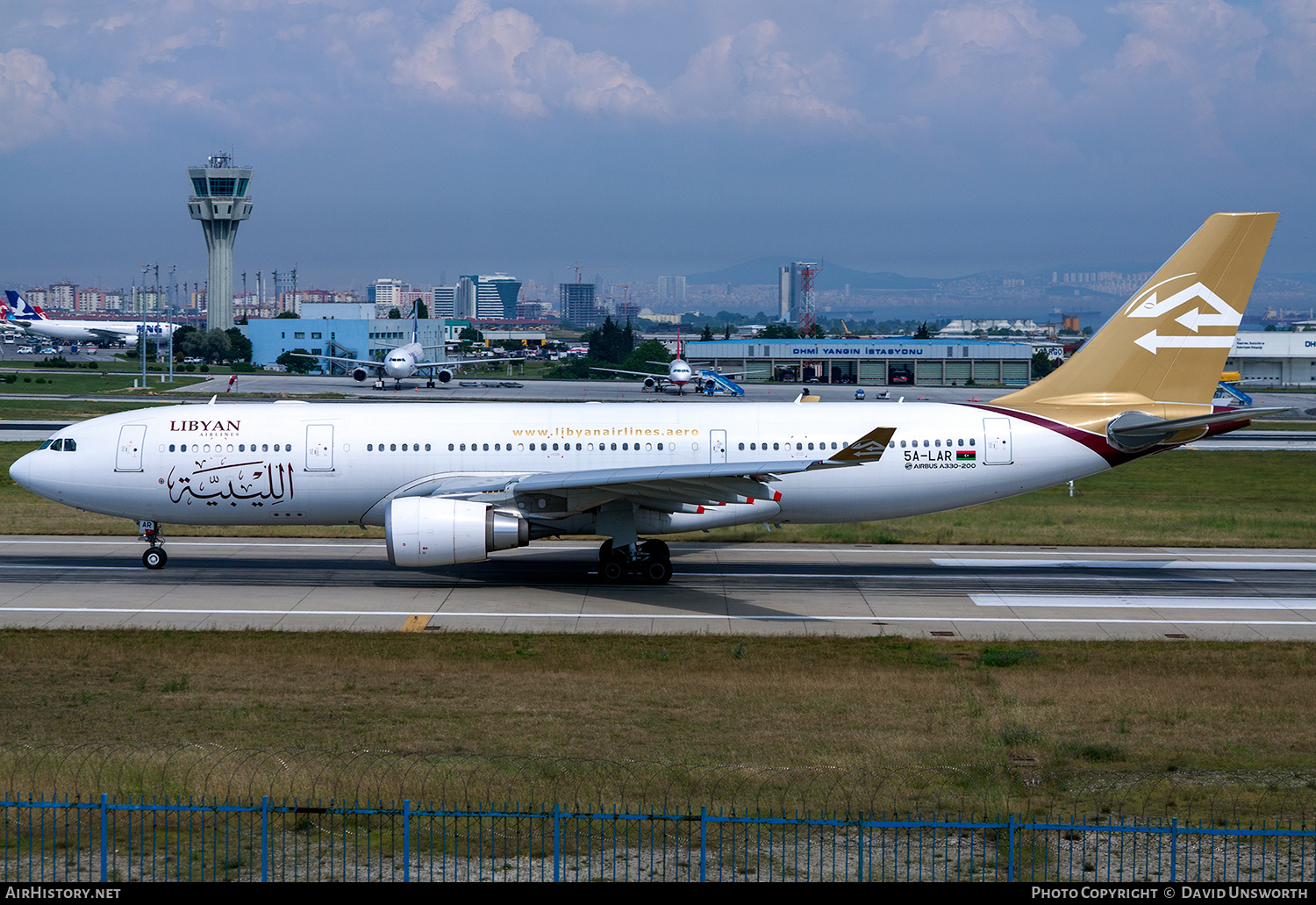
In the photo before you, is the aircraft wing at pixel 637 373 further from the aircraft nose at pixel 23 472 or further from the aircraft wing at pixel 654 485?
the aircraft nose at pixel 23 472

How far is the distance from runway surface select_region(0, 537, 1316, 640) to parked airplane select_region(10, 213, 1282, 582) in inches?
73.8

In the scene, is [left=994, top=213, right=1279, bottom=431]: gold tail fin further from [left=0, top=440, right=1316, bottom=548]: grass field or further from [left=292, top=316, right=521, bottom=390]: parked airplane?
[left=292, top=316, right=521, bottom=390]: parked airplane

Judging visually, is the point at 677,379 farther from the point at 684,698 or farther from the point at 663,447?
the point at 684,698

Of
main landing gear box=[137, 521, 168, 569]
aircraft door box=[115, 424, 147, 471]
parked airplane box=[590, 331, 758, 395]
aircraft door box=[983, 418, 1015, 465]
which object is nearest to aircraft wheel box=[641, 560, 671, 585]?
aircraft door box=[983, 418, 1015, 465]

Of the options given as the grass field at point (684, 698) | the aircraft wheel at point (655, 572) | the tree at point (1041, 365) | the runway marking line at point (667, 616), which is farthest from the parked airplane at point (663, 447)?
the tree at point (1041, 365)

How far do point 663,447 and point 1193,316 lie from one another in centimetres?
1505

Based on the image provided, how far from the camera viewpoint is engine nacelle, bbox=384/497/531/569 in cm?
2803

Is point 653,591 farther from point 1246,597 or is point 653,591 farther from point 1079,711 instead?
point 1246,597

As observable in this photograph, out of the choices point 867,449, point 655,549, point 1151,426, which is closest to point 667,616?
point 655,549

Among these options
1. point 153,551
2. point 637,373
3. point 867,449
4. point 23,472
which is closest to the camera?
point 867,449

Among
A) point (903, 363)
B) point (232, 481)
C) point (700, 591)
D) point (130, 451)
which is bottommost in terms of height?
point (700, 591)

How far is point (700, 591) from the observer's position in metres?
30.4

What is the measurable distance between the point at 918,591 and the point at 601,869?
19.9 m

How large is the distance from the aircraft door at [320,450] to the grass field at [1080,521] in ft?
20.0
